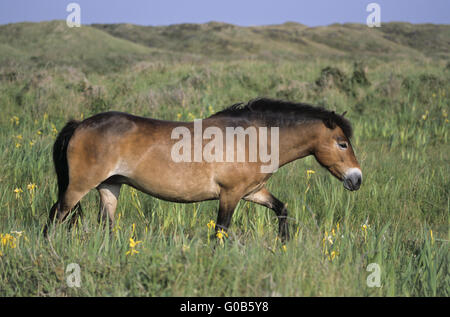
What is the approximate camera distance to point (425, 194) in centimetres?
575

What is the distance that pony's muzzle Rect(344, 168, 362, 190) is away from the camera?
14.5 ft

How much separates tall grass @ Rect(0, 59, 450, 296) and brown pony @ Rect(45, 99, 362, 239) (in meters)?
0.40

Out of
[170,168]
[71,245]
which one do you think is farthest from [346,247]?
[71,245]

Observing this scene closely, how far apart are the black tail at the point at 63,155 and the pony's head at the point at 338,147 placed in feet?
8.57

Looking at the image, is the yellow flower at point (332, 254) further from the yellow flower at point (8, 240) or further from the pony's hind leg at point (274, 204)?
the yellow flower at point (8, 240)

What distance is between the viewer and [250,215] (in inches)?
207

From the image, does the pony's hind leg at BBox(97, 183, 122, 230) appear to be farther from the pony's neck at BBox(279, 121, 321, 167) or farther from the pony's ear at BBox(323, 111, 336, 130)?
the pony's ear at BBox(323, 111, 336, 130)

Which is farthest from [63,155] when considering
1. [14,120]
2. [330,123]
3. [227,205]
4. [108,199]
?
[14,120]

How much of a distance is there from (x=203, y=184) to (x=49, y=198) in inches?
94.3

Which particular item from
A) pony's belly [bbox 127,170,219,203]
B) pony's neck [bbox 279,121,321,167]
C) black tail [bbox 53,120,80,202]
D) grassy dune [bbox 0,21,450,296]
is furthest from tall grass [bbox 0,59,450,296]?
pony's neck [bbox 279,121,321,167]

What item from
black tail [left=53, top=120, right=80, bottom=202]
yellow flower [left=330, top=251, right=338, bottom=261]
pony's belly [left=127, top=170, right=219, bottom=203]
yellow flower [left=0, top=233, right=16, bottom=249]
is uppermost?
black tail [left=53, top=120, right=80, bottom=202]

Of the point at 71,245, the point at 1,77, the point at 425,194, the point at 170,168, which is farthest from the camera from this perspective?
the point at 1,77

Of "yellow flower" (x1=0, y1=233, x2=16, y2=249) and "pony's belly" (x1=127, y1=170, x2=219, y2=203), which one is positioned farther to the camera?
"pony's belly" (x1=127, y1=170, x2=219, y2=203)
